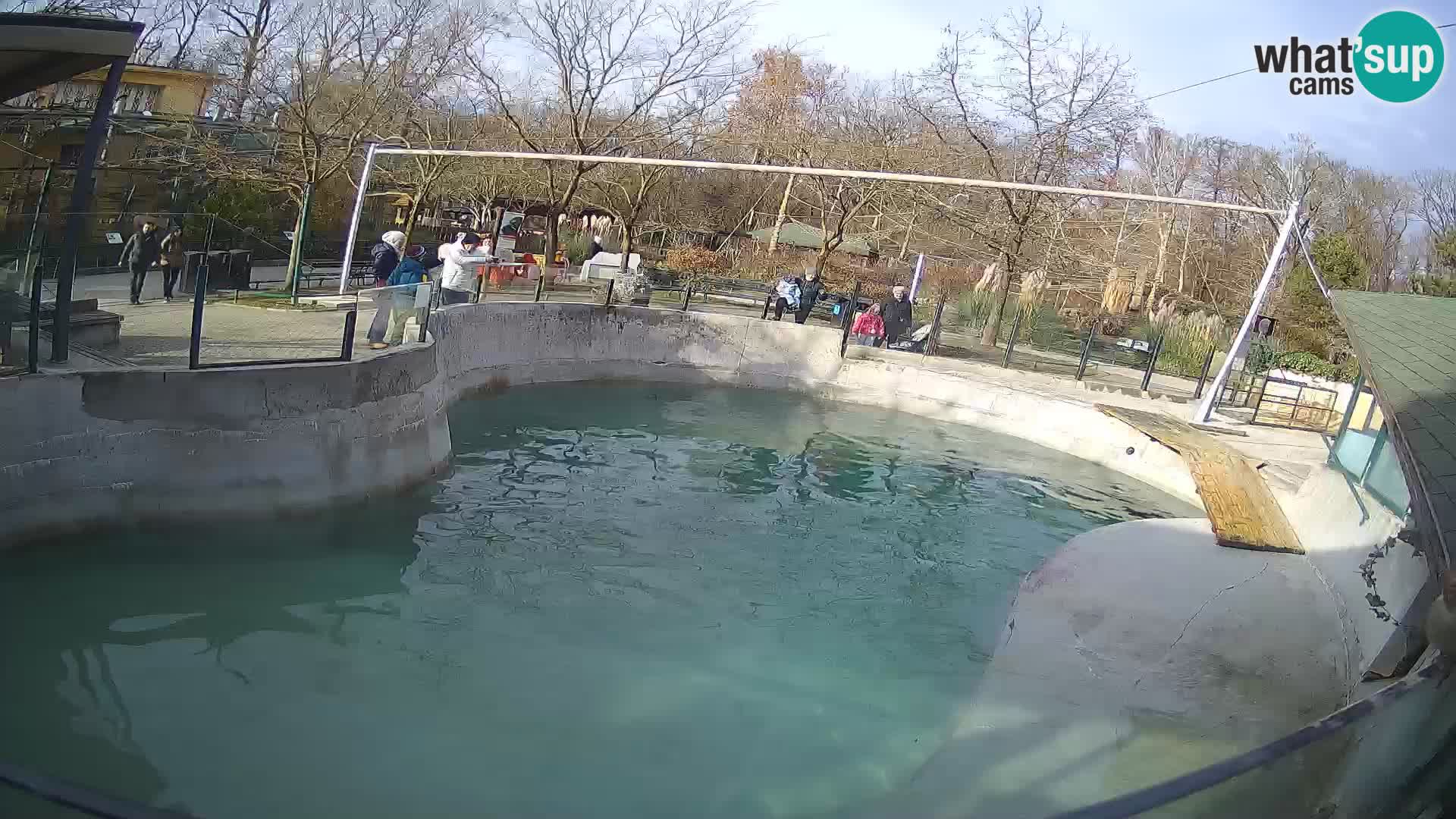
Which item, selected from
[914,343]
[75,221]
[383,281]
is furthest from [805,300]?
[75,221]

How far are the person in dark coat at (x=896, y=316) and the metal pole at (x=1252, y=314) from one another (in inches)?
237

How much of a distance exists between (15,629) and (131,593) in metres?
0.98

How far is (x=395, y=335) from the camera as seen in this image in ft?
39.8

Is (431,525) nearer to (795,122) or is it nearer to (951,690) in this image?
(951,690)

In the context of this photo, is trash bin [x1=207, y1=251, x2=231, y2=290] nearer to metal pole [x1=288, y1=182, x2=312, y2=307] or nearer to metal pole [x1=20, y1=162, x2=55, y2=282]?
metal pole [x1=288, y1=182, x2=312, y2=307]


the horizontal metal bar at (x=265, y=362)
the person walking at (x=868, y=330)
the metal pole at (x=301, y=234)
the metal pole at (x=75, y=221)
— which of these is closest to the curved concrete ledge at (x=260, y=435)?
the horizontal metal bar at (x=265, y=362)

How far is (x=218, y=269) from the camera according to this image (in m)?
15.3

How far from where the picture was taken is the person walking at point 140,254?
11750mm

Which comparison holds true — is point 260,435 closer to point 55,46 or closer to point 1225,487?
point 55,46

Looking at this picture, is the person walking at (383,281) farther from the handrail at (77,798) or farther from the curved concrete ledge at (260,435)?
the handrail at (77,798)

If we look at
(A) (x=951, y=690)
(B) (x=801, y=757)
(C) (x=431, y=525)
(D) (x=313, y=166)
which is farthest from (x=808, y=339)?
(B) (x=801, y=757)

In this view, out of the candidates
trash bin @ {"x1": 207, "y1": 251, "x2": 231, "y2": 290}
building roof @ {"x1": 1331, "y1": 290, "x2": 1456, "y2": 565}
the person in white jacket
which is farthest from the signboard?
building roof @ {"x1": 1331, "y1": 290, "x2": 1456, "y2": 565}

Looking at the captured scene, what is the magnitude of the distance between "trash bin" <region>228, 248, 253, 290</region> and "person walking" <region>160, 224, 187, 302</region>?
69.3 inches

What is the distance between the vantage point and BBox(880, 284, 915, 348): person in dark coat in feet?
72.4
